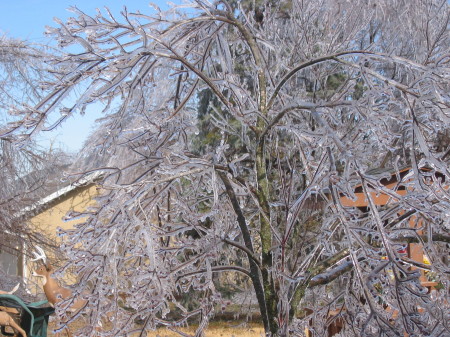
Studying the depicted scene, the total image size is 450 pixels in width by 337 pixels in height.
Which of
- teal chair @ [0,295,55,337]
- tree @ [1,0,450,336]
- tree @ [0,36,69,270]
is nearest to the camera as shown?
tree @ [1,0,450,336]

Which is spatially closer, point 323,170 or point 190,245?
point 323,170

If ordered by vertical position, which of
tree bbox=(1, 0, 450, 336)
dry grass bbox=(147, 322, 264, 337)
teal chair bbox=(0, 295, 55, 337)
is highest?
tree bbox=(1, 0, 450, 336)

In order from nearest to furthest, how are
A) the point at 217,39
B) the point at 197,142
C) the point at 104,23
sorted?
1. the point at 104,23
2. the point at 217,39
3. the point at 197,142

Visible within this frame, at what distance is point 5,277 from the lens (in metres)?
10.8

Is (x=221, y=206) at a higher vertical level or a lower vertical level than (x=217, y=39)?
lower

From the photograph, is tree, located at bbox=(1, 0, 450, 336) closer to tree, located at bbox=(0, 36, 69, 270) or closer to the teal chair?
the teal chair

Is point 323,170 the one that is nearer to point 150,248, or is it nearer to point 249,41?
point 150,248

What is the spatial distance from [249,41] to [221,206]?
114 cm

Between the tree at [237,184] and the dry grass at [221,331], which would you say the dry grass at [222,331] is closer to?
the dry grass at [221,331]

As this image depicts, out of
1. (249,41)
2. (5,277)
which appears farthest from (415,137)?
(5,277)

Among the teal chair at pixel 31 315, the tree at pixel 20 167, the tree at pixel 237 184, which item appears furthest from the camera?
the tree at pixel 20 167

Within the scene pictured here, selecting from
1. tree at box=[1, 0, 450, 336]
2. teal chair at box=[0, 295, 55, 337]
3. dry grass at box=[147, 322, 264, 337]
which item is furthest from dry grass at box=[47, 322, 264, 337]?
tree at box=[1, 0, 450, 336]

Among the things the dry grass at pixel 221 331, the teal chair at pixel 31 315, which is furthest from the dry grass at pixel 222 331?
the teal chair at pixel 31 315

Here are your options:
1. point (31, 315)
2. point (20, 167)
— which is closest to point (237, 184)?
point (31, 315)
